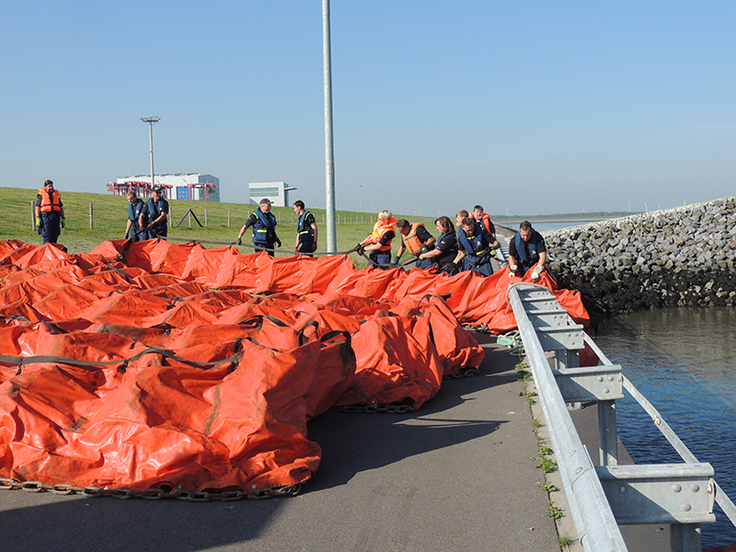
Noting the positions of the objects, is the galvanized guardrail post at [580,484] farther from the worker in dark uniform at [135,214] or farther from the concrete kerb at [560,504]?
the worker in dark uniform at [135,214]

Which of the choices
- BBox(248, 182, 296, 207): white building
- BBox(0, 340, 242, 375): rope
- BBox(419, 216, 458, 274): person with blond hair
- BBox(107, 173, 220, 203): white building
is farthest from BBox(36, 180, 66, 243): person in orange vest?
BBox(248, 182, 296, 207): white building

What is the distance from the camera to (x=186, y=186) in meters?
119

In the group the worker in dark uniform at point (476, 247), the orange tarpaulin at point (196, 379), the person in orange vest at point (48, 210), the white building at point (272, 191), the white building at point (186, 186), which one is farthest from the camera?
the white building at point (272, 191)

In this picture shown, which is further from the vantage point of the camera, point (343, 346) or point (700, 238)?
point (700, 238)

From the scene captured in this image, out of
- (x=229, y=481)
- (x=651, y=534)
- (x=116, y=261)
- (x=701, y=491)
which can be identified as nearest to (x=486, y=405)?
(x=651, y=534)

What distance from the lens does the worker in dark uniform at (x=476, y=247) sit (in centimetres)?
1177

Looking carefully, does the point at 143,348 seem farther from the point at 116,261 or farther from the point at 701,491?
the point at 116,261

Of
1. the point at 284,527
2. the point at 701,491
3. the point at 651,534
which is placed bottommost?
the point at 651,534

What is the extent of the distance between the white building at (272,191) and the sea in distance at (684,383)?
119998mm

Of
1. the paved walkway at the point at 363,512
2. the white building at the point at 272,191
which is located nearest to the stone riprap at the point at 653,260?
the paved walkway at the point at 363,512

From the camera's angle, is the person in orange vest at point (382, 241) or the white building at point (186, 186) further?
the white building at point (186, 186)

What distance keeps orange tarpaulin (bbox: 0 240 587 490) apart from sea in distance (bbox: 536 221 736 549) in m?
2.30

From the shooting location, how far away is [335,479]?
455 cm

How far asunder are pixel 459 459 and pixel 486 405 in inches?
55.5
